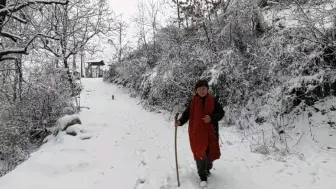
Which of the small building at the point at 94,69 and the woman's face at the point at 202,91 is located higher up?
the small building at the point at 94,69

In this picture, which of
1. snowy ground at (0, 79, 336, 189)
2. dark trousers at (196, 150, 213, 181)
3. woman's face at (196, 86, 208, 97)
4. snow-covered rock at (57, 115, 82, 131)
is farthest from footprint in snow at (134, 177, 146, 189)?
snow-covered rock at (57, 115, 82, 131)

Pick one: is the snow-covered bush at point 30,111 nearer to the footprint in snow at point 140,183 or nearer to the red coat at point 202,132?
the footprint in snow at point 140,183

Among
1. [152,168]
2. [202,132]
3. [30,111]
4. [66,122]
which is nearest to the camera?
[202,132]

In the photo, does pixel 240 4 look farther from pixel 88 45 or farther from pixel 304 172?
pixel 88 45

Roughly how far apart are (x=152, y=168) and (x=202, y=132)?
166 centimetres

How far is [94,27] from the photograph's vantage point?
63.9 ft

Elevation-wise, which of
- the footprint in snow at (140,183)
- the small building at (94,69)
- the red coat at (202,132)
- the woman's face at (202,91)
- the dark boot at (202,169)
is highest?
the small building at (94,69)

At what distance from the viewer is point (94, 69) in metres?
53.9

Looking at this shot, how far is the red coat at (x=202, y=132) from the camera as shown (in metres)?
4.80

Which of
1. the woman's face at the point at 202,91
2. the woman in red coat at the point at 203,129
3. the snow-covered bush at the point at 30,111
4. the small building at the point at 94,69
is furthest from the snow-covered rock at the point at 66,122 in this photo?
the small building at the point at 94,69

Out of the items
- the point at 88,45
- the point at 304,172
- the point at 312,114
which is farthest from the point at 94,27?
the point at 304,172

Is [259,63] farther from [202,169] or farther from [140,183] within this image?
[140,183]

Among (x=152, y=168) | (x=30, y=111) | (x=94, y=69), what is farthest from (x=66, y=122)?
(x=94, y=69)

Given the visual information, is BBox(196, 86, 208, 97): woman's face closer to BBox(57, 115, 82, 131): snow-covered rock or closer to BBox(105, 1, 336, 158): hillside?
BBox(105, 1, 336, 158): hillside
